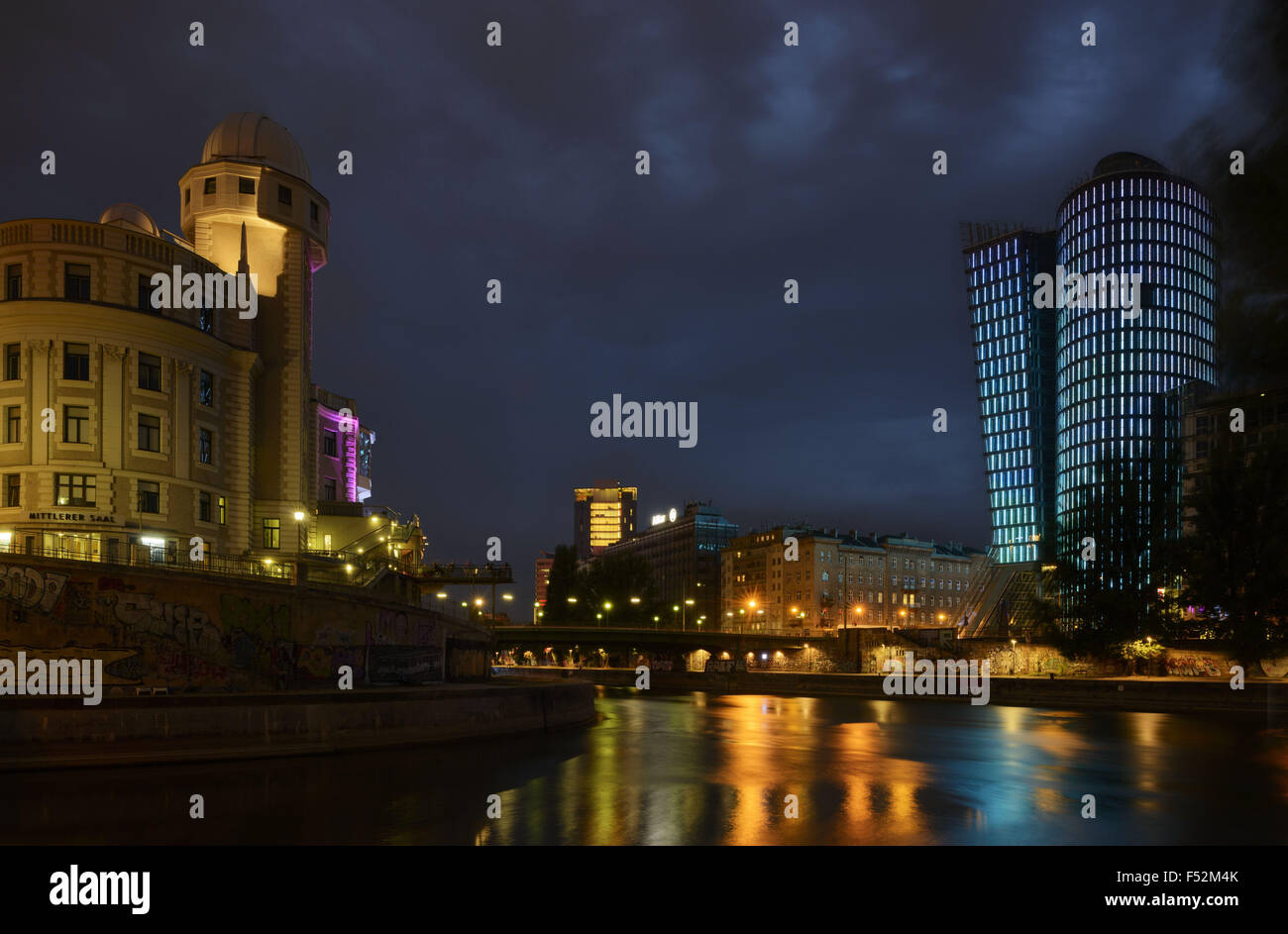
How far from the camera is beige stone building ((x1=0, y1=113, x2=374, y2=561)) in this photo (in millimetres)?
47562

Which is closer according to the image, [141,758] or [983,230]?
[141,758]

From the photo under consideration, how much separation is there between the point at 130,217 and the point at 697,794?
53098mm

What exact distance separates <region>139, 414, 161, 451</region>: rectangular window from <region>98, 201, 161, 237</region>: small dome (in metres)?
16.2

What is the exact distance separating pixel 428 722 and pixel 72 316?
28502mm

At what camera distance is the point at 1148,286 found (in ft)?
511

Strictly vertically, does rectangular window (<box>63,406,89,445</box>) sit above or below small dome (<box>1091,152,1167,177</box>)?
below

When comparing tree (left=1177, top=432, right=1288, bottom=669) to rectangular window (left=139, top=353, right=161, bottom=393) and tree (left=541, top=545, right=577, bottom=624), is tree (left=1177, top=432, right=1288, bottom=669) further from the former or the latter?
tree (left=541, top=545, right=577, bottom=624)

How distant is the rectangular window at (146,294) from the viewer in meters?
51.3

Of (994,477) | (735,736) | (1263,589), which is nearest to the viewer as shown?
(735,736)

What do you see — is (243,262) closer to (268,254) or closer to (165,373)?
(268,254)

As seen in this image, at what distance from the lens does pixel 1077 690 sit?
73750 mm

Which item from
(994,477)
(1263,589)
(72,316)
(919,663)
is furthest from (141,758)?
(994,477)

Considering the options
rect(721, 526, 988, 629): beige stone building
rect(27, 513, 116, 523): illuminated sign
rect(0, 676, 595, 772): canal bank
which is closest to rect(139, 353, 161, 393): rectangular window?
rect(27, 513, 116, 523): illuminated sign
